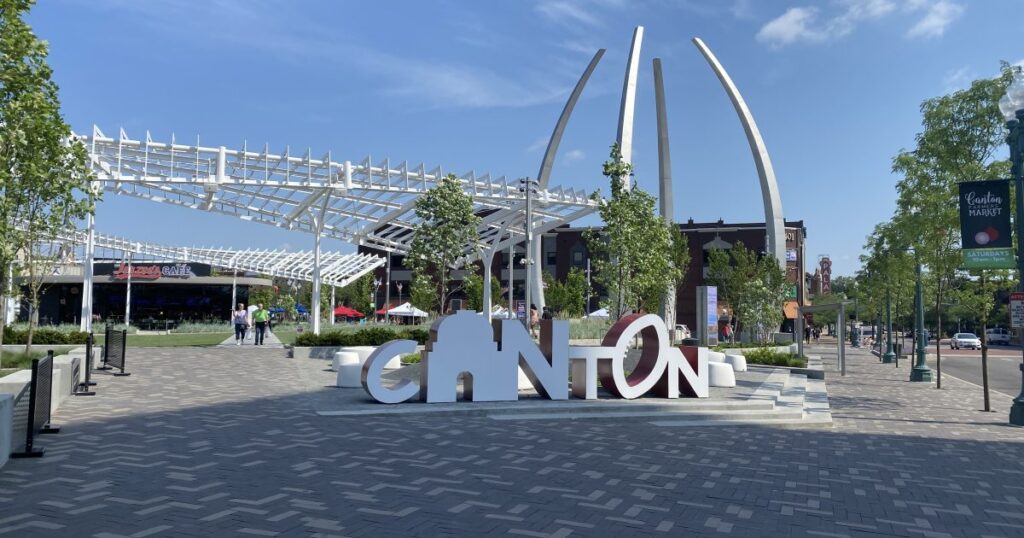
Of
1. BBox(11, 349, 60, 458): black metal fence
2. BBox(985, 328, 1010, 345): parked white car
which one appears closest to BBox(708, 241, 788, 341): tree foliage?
BBox(11, 349, 60, 458): black metal fence

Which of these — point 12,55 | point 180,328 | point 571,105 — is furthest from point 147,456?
point 571,105

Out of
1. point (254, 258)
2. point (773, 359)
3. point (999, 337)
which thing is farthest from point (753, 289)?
point (999, 337)

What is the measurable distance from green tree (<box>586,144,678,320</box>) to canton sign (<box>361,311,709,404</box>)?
1013 cm

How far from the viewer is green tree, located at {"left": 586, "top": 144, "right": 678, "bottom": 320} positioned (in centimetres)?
2483

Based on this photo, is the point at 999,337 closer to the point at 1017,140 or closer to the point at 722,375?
the point at 722,375

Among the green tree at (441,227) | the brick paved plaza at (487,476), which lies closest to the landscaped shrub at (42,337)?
the green tree at (441,227)

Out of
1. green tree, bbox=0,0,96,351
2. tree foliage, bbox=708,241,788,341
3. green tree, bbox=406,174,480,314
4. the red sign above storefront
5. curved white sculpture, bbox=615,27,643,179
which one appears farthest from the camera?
the red sign above storefront

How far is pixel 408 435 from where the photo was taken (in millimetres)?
10211

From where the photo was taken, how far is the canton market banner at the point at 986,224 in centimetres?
1358

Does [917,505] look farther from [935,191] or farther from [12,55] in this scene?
[935,191]

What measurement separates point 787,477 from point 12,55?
1095cm

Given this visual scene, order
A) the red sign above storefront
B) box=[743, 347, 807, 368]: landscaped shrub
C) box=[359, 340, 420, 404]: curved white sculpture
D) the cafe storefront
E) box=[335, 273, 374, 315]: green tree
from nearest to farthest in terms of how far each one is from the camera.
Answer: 1. box=[359, 340, 420, 404]: curved white sculpture
2. box=[743, 347, 807, 368]: landscaped shrub
3. the red sign above storefront
4. the cafe storefront
5. box=[335, 273, 374, 315]: green tree

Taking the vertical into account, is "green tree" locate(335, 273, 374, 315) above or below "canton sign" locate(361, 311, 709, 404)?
above

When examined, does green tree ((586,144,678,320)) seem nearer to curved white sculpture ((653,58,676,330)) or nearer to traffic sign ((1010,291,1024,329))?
traffic sign ((1010,291,1024,329))
